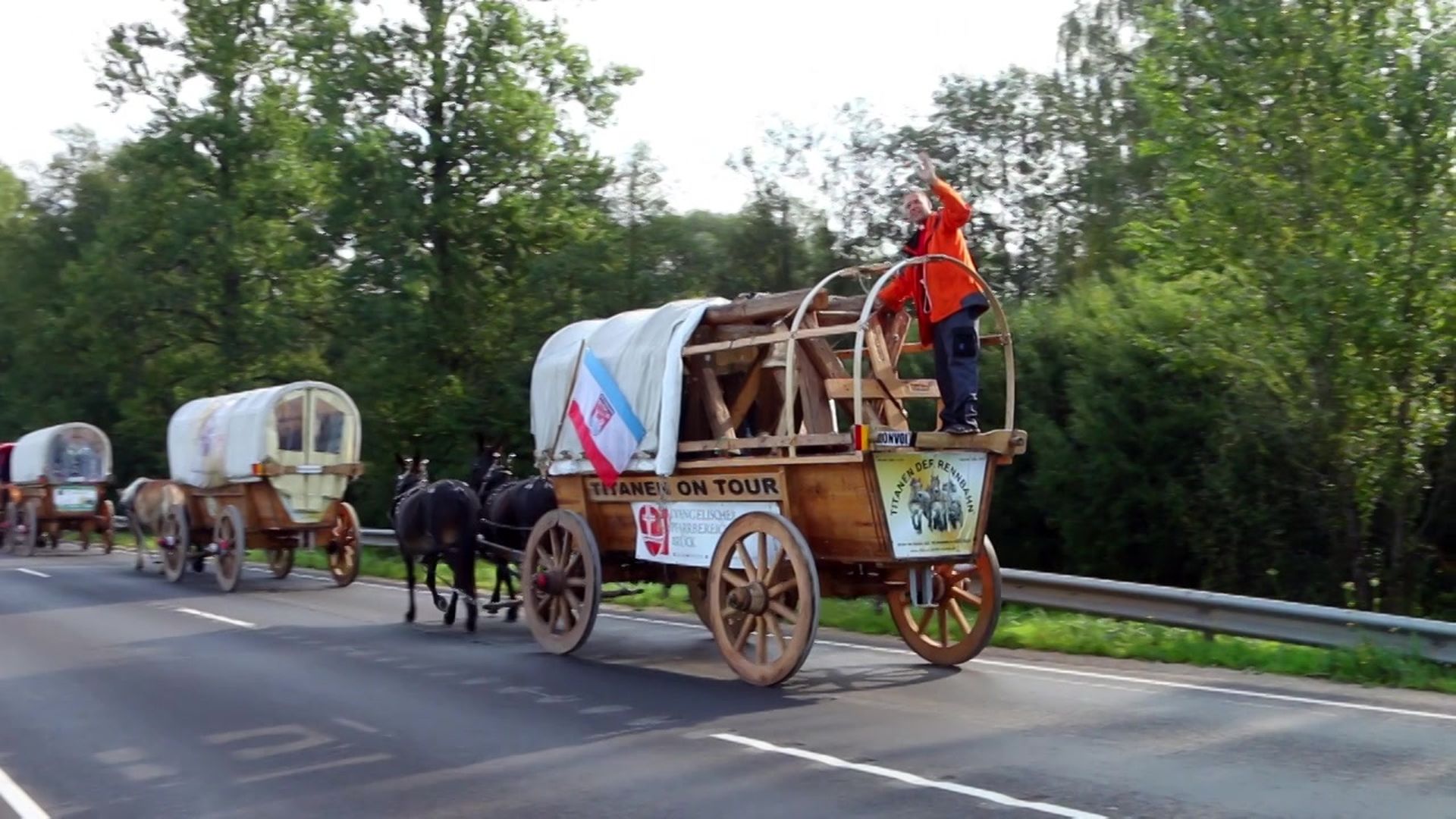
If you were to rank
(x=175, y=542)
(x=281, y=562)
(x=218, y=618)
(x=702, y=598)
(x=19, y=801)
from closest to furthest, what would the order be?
(x=19, y=801) → (x=702, y=598) → (x=218, y=618) → (x=175, y=542) → (x=281, y=562)

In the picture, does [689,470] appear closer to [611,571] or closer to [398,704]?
[611,571]

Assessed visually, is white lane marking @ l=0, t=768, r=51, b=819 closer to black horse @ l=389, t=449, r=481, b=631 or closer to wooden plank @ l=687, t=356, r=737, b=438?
wooden plank @ l=687, t=356, r=737, b=438

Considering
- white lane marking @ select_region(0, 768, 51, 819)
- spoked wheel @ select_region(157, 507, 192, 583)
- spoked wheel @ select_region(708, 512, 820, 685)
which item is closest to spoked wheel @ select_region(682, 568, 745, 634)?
spoked wheel @ select_region(708, 512, 820, 685)

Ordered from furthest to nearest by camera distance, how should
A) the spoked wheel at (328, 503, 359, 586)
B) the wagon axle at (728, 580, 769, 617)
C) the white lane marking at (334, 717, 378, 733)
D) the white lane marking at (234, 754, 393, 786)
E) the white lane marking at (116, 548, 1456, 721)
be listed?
the spoked wheel at (328, 503, 359, 586) → the wagon axle at (728, 580, 769, 617) → the white lane marking at (334, 717, 378, 733) → the white lane marking at (116, 548, 1456, 721) → the white lane marking at (234, 754, 393, 786)

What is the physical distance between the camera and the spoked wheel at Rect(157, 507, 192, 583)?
2194cm

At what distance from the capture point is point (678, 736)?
28.7 ft

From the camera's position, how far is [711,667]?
38.4 feet

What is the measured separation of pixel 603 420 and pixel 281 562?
12.8m

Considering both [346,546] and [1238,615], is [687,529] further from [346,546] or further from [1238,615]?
[346,546]

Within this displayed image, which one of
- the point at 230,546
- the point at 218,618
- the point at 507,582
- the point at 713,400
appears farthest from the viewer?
the point at 230,546

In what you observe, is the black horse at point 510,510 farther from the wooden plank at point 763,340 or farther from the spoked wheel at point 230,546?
the spoked wheel at point 230,546

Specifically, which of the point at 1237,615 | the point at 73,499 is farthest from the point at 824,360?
the point at 73,499

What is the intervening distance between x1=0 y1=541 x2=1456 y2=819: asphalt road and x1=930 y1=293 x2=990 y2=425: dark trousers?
194cm

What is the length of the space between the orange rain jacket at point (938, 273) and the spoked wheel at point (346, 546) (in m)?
12.4
